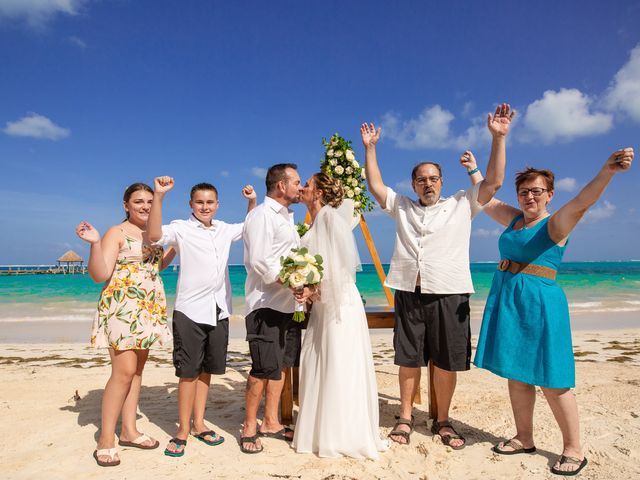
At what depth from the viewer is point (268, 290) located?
3895 mm

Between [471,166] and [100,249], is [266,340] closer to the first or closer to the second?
[100,249]

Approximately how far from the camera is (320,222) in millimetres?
3658

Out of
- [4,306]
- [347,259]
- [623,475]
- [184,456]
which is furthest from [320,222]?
[4,306]

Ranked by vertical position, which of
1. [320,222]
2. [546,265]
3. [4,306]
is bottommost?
[4,306]

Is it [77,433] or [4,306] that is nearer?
[77,433]

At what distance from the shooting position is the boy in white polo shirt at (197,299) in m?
3.79

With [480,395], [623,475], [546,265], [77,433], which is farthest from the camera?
[480,395]

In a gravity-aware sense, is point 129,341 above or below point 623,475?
above

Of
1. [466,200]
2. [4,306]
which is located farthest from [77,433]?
[4,306]

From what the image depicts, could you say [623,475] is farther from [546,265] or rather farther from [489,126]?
[489,126]

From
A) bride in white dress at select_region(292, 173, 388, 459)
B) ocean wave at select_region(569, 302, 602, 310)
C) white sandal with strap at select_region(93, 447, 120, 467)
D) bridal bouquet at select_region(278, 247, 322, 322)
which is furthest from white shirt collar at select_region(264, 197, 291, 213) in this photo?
ocean wave at select_region(569, 302, 602, 310)

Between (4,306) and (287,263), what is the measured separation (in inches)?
908

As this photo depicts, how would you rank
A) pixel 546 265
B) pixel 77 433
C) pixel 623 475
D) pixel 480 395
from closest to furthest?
pixel 623 475 → pixel 546 265 → pixel 77 433 → pixel 480 395

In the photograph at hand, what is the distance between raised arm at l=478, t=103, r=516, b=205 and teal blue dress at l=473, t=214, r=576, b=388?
497 mm
